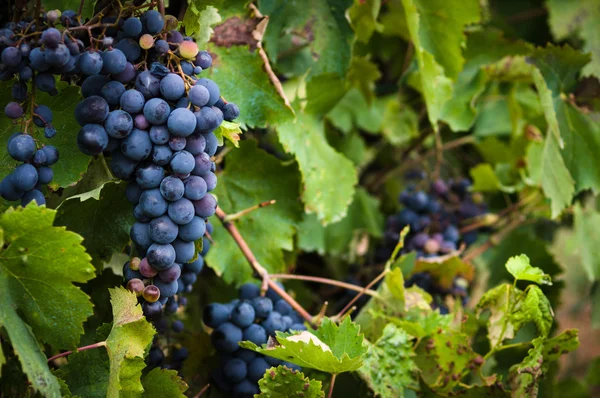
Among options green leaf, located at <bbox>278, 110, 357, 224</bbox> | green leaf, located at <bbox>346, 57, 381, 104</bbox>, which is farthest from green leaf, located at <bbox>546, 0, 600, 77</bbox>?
green leaf, located at <bbox>278, 110, 357, 224</bbox>

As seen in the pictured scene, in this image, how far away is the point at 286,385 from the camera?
28.8 inches

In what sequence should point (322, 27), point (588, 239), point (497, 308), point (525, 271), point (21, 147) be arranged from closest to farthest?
point (21, 147) < point (525, 271) < point (497, 308) < point (322, 27) < point (588, 239)

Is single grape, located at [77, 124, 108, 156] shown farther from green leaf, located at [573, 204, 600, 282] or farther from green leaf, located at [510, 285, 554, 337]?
green leaf, located at [573, 204, 600, 282]

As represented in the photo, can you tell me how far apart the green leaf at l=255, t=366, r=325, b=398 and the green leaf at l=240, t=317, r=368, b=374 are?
2 centimetres

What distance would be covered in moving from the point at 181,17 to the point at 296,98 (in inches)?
13.1

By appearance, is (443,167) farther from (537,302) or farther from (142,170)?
(142,170)

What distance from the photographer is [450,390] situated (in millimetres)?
893

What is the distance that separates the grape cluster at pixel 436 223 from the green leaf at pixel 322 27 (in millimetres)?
390

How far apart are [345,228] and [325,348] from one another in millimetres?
650

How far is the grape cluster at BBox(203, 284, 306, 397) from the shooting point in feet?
2.75

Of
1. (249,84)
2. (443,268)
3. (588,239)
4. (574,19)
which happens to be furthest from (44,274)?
(574,19)

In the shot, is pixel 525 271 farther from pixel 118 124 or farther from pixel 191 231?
pixel 118 124

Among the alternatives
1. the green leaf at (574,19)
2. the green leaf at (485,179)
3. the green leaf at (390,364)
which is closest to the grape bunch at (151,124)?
the green leaf at (390,364)

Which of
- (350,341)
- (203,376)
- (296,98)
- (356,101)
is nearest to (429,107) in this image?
(296,98)
